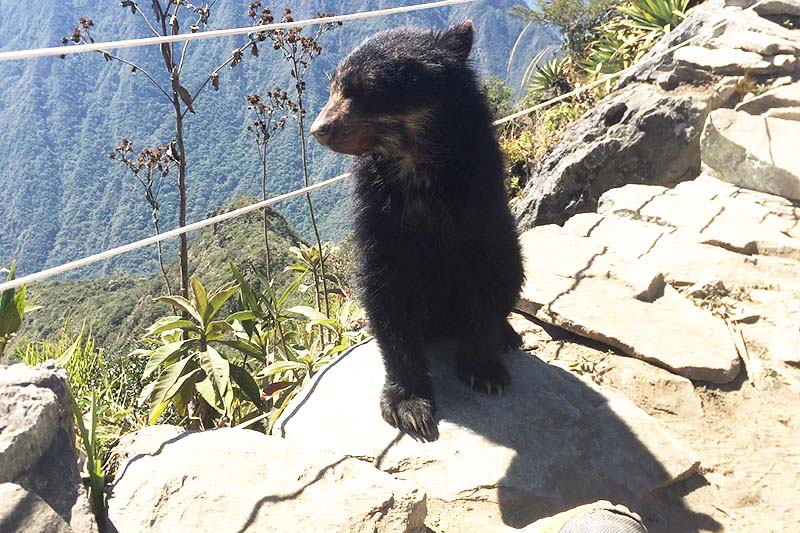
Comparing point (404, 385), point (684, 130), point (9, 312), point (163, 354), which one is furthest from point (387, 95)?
point (684, 130)

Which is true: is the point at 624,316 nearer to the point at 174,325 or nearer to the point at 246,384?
the point at 246,384

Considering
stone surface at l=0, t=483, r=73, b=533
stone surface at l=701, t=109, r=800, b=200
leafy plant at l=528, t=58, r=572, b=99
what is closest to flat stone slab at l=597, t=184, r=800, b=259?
stone surface at l=701, t=109, r=800, b=200

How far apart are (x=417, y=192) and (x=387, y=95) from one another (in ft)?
1.38

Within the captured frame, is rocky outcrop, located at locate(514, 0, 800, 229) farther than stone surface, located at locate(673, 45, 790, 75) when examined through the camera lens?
No

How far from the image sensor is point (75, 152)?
54281mm

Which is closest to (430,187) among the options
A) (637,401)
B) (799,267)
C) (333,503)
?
(333,503)

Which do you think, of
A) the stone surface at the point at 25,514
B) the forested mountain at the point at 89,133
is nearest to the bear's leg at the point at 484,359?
the stone surface at the point at 25,514

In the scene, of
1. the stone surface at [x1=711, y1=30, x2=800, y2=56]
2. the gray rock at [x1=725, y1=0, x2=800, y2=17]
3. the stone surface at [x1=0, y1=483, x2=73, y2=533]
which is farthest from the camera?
the gray rock at [x1=725, y1=0, x2=800, y2=17]

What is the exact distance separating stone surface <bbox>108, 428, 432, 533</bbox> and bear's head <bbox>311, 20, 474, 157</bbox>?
1229mm

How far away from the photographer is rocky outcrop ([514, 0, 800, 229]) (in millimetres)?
5785

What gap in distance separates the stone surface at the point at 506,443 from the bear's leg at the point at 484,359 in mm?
47

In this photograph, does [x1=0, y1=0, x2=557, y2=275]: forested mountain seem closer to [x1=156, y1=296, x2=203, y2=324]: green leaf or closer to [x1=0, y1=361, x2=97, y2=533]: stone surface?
[x1=156, y1=296, x2=203, y2=324]: green leaf

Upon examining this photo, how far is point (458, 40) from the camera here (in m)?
2.98

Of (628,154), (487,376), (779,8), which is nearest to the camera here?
(487,376)
